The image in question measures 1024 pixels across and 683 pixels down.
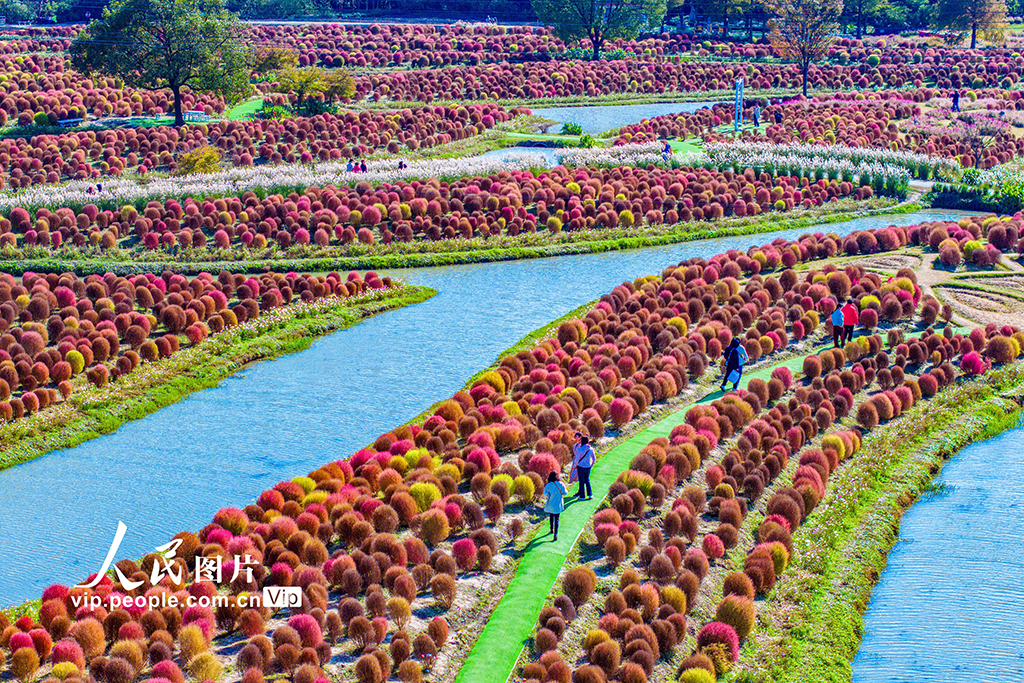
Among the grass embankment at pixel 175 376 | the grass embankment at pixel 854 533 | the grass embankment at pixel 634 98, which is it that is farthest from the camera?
the grass embankment at pixel 634 98

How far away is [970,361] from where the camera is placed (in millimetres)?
31266

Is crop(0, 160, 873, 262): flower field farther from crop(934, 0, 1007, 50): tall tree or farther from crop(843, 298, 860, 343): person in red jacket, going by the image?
crop(934, 0, 1007, 50): tall tree

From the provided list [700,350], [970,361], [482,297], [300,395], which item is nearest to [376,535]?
[300,395]

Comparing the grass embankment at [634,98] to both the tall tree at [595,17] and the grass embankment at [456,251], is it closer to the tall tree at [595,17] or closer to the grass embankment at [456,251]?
the tall tree at [595,17]

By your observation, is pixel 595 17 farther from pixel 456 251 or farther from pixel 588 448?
pixel 588 448

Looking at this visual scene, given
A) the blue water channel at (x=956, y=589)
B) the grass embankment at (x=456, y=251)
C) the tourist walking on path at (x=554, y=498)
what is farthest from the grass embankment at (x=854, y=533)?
the grass embankment at (x=456, y=251)

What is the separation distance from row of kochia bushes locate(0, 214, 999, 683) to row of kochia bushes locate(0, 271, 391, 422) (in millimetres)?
501

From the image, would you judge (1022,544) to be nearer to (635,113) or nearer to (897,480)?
(897,480)

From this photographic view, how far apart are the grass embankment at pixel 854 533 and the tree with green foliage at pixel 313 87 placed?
57.7 m

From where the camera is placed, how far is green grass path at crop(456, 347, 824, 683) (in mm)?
18609

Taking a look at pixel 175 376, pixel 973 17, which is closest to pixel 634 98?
pixel 973 17

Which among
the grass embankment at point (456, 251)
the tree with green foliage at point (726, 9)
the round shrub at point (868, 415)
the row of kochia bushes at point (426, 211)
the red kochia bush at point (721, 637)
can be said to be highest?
the tree with green foliage at point (726, 9)

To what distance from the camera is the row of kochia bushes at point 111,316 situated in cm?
3156

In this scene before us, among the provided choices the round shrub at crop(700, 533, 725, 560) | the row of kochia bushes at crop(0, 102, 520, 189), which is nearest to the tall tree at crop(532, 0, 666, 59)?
the row of kochia bushes at crop(0, 102, 520, 189)
